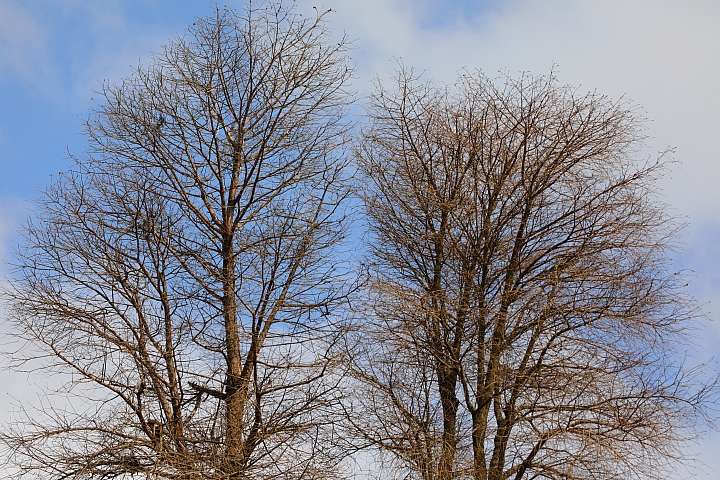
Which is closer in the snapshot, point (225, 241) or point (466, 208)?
point (225, 241)

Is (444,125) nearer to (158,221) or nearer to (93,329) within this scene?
(158,221)

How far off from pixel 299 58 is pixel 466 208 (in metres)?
3.30

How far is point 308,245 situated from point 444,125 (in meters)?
2.88

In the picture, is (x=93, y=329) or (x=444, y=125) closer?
(x=93, y=329)

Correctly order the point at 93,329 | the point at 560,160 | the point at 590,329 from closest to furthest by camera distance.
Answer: the point at 93,329
the point at 590,329
the point at 560,160

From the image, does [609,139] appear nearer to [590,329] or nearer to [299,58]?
[590,329]

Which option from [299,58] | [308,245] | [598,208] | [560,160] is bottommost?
[308,245]

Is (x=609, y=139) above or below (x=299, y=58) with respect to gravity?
below

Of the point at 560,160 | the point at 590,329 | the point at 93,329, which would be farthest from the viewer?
the point at 560,160

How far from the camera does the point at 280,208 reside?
37.3 feet

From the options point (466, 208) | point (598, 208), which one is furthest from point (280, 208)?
point (598, 208)

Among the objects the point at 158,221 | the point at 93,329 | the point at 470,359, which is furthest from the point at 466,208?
Answer: the point at 93,329

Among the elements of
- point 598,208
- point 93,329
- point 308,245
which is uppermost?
point 598,208

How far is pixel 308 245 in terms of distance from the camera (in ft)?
36.2
